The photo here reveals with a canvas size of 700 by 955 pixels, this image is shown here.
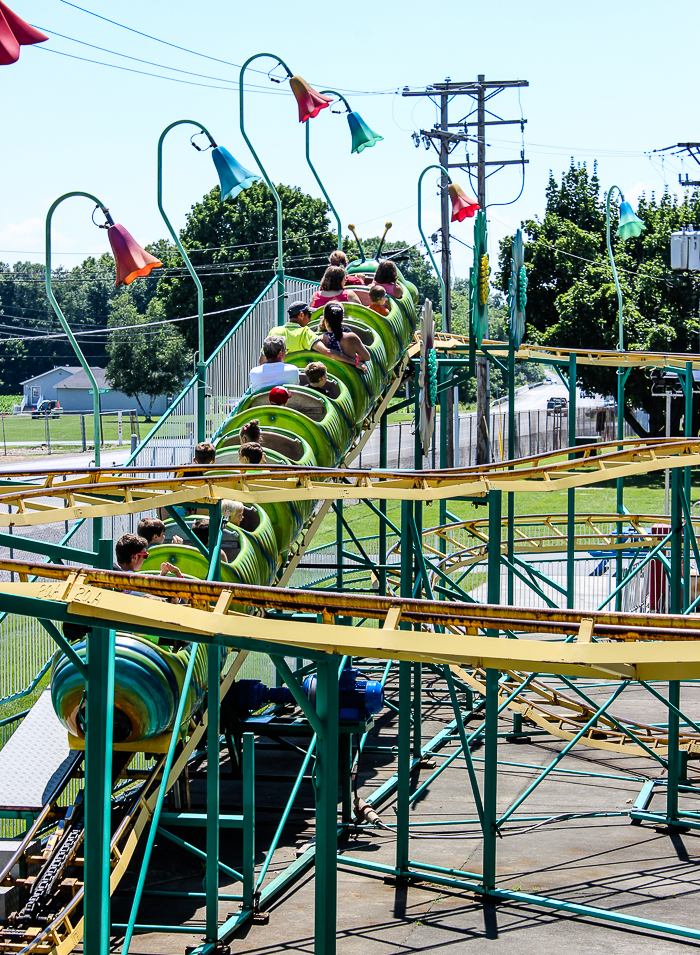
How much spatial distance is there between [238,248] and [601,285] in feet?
55.8

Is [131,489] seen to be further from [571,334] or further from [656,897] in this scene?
[571,334]

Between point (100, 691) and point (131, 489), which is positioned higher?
point (131, 489)

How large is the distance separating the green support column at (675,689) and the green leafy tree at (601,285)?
2545 centimetres

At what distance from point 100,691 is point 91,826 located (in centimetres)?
64

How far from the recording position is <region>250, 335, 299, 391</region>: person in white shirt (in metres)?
12.6

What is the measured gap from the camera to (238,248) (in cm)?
4806

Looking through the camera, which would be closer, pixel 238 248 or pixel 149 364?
pixel 238 248

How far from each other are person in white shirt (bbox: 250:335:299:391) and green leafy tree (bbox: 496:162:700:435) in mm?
24257

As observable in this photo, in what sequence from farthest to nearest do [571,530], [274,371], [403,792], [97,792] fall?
[571,530] < [274,371] < [403,792] < [97,792]

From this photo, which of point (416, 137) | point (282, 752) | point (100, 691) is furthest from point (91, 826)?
point (416, 137)

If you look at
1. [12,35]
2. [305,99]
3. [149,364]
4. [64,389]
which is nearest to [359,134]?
[305,99]

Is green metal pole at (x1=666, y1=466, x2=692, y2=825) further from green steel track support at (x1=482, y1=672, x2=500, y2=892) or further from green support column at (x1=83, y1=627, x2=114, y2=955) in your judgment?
green support column at (x1=83, y1=627, x2=114, y2=955)

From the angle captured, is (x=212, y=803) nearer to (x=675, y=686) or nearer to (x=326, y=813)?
(x=326, y=813)

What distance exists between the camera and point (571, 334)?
1473 inches
